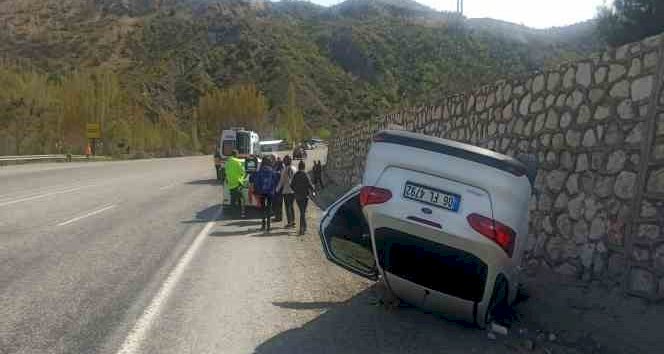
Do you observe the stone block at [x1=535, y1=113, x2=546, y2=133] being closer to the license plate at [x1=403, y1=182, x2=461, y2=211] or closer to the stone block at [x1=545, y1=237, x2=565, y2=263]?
the stone block at [x1=545, y1=237, x2=565, y2=263]

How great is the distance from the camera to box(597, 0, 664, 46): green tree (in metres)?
20.3

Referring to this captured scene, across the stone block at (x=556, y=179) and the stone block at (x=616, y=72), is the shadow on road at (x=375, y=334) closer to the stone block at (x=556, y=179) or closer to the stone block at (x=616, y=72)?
the stone block at (x=556, y=179)

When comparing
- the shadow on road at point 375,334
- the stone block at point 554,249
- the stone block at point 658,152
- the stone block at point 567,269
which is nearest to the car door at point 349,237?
the shadow on road at point 375,334

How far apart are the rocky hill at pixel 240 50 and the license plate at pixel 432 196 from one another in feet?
320

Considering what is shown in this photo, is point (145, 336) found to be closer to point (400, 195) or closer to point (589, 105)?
point (400, 195)

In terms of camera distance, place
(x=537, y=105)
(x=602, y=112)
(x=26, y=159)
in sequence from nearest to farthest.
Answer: (x=602, y=112)
(x=537, y=105)
(x=26, y=159)

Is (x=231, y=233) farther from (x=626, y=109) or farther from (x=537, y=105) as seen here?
(x=626, y=109)

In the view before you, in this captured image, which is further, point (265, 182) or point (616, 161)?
point (265, 182)

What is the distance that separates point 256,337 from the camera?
5902 millimetres

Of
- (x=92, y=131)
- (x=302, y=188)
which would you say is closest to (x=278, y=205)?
(x=302, y=188)

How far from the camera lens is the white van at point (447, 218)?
544cm

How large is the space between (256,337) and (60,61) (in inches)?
4721

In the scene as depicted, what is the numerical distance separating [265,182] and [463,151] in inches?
352

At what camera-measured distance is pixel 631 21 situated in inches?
839
